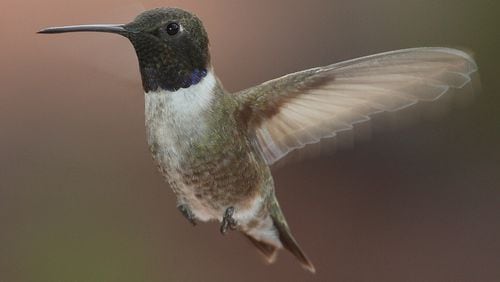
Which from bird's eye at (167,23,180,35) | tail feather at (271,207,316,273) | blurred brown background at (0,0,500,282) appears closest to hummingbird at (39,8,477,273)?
bird's eye at (167,23,180,35)

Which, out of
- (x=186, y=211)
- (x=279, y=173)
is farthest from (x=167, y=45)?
(x=279, y=173)

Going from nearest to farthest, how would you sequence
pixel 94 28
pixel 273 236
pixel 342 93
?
1. pixel 94 28
2. pixel 342 93
3. pixel 273 236

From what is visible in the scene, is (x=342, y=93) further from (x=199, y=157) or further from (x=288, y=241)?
(x=288, y=241)

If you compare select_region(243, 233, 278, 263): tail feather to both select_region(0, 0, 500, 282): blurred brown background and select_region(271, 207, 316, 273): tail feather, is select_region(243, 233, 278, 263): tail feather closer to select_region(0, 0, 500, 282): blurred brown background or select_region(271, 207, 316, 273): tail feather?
select_region(271, 207, 316, 273): tail feather

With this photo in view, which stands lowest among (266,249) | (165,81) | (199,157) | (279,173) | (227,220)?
(279,173)

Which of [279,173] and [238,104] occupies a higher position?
[238,104]

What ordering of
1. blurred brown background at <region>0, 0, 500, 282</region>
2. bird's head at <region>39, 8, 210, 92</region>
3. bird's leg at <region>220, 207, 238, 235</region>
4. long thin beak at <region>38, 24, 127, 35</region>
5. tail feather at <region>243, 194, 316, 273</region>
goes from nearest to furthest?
long thin beak at <region>38, 24, 127, 35</region>
bird's head at <region>39, 8, 210, 92</region>
bird's leg at <region>220, 207, 238, 235</region>
tail feather at <region>243, 194, 316, 273</region>
blurred brown background at <region>0, 0, 500, 282</region>

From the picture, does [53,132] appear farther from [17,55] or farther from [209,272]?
[209,272]
